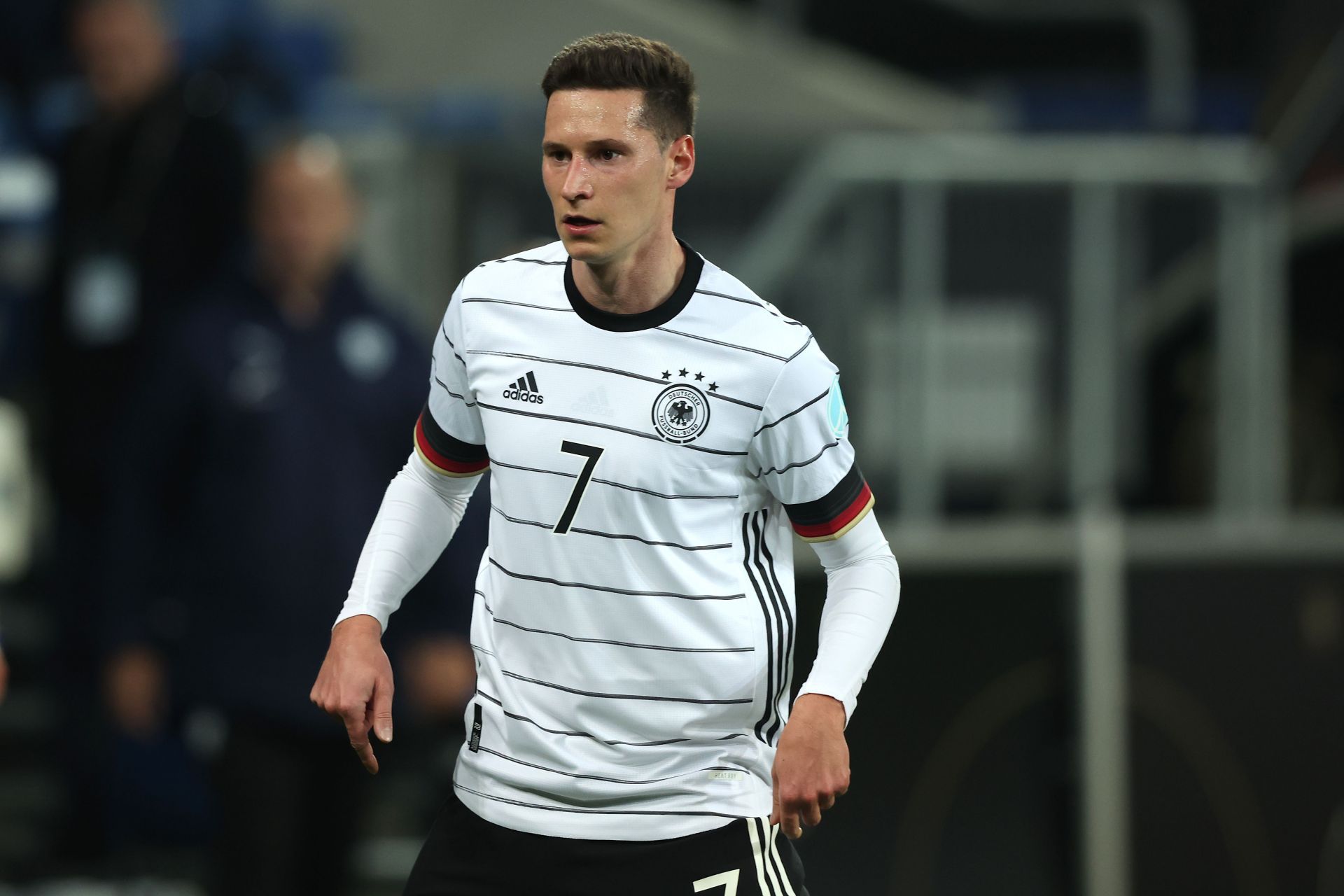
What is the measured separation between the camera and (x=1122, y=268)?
685cm

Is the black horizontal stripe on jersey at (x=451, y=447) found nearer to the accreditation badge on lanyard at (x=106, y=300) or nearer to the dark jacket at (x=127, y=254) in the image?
the dark jacket at (x=127, y=254)

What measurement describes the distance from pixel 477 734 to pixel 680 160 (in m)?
0.98

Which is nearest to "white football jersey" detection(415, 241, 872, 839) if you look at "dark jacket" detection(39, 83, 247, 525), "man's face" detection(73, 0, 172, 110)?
"dark jacket" detection(39, 83, 247, 525)

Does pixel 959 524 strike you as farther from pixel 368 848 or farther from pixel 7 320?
pixel 7 320

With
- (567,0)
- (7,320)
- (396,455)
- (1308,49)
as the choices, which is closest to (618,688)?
(396,455)

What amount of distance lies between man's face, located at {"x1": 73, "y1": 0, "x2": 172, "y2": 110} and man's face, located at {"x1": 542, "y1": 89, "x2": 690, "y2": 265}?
4.03 m

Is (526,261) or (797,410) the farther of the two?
(526,261)

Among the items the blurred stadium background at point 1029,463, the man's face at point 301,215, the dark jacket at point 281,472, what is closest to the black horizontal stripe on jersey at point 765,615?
the dark jacket at point 281,472

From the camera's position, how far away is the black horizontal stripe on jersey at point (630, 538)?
2.95 meters

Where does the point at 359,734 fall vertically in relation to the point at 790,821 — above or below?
above

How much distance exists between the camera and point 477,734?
3.12 m

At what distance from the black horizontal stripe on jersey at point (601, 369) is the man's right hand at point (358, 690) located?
0.50 m

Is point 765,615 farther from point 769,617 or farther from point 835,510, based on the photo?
point 835,510

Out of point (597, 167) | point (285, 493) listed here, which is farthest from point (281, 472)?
point (597, 167)
